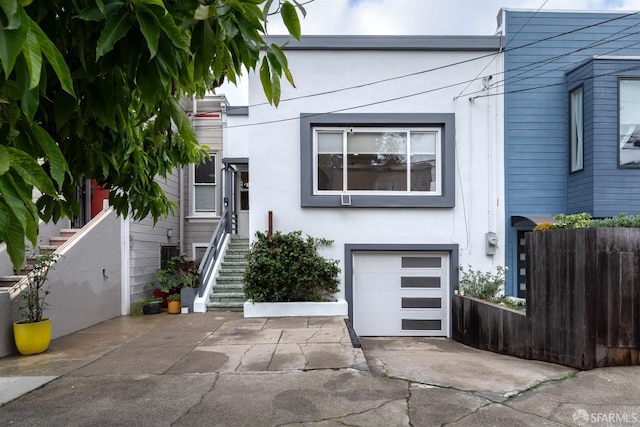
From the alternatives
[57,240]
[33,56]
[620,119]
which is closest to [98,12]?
[33,56]

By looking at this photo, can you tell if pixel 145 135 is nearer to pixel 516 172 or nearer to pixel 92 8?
pixel 92 8

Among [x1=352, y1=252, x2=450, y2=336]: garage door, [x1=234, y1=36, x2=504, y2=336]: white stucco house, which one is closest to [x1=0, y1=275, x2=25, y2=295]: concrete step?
[x1=234, y1=36, x2=504, y2=336]: white stucco house

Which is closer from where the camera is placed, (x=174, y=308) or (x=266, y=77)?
(x=266, y=77)

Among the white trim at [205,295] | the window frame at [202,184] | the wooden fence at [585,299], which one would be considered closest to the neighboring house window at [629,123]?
the wooden fence at [585,299]

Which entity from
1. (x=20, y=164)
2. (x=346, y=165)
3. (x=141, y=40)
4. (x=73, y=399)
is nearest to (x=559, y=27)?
(x=346, y=165)

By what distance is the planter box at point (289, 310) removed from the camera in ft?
25.4

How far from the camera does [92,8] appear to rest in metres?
1.63

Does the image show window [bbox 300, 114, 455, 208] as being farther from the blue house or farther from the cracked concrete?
the cracked concrete

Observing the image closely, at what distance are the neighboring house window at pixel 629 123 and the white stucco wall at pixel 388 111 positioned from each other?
221 centimetres

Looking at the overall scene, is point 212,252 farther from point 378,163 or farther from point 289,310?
point 378,163

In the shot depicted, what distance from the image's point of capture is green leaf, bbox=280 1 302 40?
184 cm

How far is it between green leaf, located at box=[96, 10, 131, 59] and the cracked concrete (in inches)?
124

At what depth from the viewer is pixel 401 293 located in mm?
8398

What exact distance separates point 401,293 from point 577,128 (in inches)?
200
